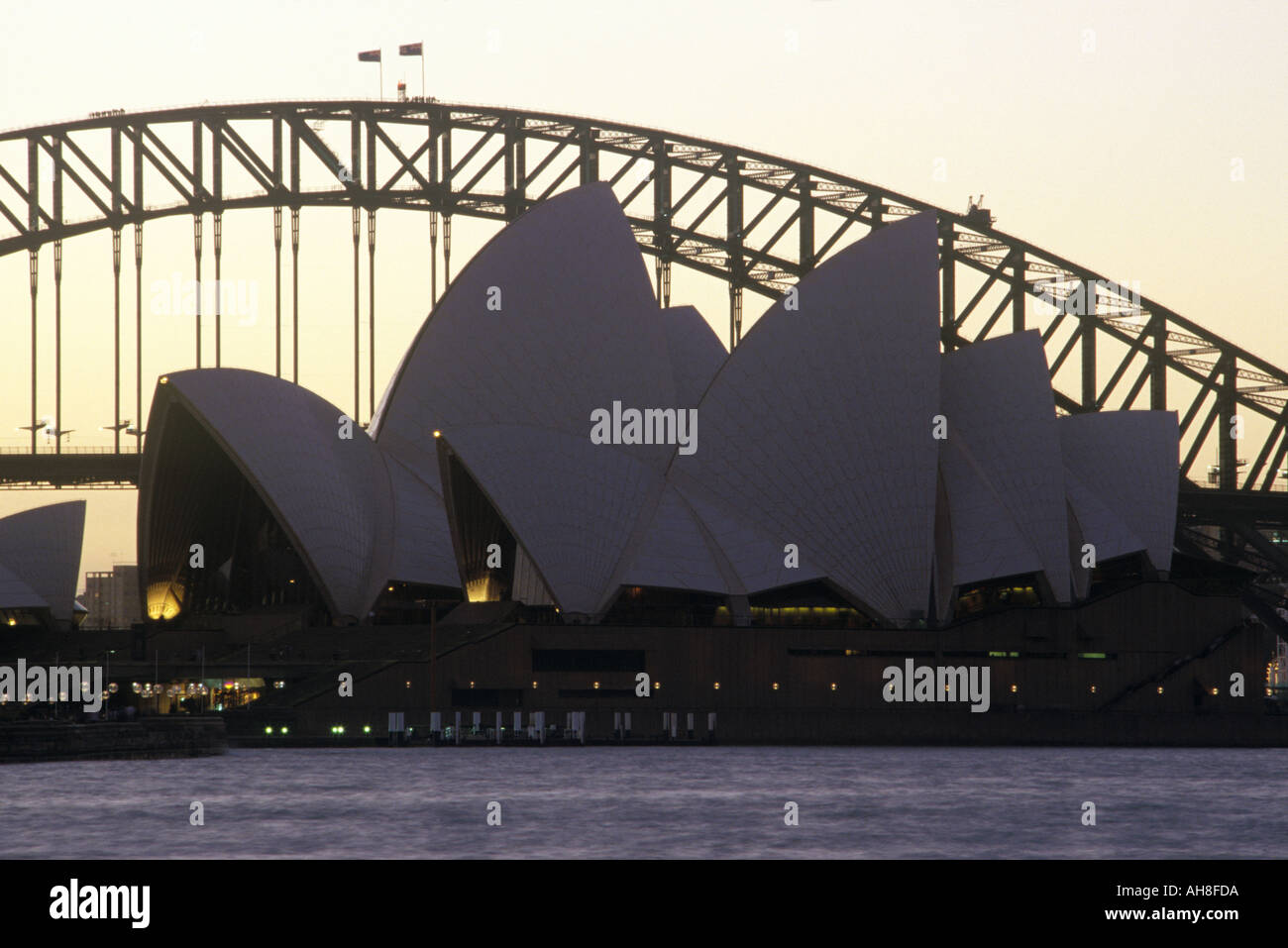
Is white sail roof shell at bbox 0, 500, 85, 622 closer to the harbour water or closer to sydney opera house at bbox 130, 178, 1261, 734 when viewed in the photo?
sydney opera house at bbox 130, 178, 1261, 734

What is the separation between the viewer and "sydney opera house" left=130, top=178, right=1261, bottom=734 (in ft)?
233

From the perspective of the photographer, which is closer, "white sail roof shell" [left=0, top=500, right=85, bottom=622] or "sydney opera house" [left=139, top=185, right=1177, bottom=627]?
"sydney opera house" [left=139, top=185, right=1177, bottom=627]

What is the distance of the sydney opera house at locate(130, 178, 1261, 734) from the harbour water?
37.2ft

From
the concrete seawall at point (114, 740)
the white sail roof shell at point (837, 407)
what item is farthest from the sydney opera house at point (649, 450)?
the concrete seawall at point (114, 740)

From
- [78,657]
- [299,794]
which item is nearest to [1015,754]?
[299,794]

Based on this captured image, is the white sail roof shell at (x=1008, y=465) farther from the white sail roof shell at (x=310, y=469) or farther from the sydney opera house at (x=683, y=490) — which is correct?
the white sail roof shell at (x=310, y=469)

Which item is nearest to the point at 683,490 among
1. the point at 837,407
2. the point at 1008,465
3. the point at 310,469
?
the point at 837,407

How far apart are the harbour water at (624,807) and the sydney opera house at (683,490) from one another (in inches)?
447

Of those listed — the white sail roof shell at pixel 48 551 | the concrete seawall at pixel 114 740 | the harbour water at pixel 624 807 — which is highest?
the white sail roof shell at pixel 48 551

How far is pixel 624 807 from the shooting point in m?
42.2

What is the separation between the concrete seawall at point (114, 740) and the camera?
172 ft

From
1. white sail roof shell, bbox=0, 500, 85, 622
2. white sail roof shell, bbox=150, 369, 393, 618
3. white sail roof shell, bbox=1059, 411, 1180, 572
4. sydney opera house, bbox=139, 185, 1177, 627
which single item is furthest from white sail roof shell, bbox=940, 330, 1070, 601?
white sail roof shell, bbox=0, 500, 85, 622
